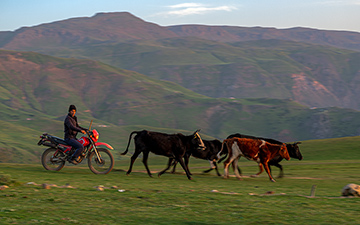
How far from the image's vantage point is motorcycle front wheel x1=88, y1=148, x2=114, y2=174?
16953 mm

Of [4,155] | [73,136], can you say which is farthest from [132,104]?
[73,136]

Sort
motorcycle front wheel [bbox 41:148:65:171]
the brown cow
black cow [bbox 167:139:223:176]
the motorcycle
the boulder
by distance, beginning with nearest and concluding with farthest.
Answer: the boulder
the motorcycle
motorcycle front wheel [bbox 41:148:65:171]
the brown cow
black cow [bbox 167:139:223:176]


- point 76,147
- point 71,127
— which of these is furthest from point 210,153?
point 71,127

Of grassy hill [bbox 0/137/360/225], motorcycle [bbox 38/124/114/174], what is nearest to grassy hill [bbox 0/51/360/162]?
motorcycle [bbox 38/124/114/174]

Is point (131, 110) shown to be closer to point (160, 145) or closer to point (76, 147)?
Result: point (160, 145)

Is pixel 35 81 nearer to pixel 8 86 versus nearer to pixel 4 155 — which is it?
pixel 8 86

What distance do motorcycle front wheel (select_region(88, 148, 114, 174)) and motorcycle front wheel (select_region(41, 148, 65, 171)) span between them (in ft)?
3.45

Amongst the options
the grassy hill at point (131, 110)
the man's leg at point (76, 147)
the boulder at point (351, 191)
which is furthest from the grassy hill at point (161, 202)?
the grassy hill at point (131, 110)

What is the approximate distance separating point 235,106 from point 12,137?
286ft

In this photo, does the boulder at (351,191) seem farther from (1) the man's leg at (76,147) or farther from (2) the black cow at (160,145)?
(1) the man's leg at (76,147)

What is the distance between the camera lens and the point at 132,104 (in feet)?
554

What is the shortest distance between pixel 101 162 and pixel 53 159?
5.74ft

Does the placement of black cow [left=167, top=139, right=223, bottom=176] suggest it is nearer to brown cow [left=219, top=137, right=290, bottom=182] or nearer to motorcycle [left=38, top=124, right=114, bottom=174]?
brown cow [left=219, top=137, right=290, bottom=182]

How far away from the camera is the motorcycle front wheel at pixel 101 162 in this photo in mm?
16953
